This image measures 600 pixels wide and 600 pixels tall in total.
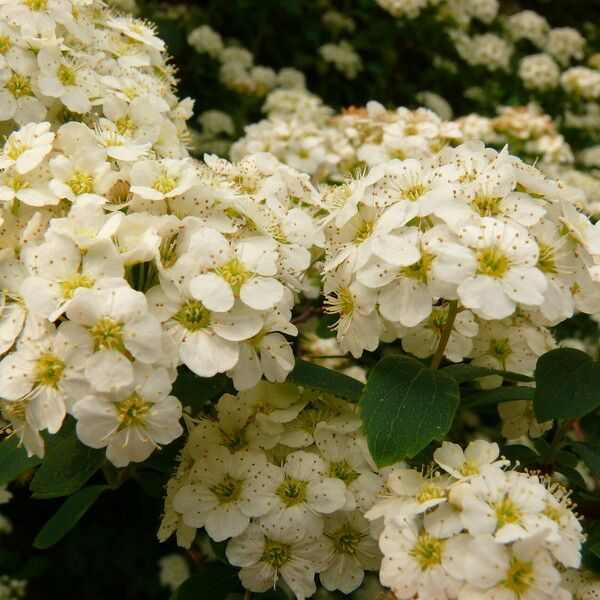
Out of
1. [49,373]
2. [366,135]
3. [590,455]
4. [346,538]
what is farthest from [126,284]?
[366,135]

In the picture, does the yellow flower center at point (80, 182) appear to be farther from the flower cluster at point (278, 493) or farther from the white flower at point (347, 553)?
the white flower at point (347, 553)

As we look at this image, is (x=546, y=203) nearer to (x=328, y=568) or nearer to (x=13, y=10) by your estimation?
(x=328, y=568)

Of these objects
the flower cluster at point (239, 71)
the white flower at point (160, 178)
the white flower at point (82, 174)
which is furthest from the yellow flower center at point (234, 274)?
the flower cluster at point (239, 71)

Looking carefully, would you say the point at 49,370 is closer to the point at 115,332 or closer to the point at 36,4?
the point at 115,332

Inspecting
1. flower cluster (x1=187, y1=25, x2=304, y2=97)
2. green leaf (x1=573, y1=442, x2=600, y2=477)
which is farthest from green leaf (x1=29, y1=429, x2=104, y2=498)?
flower cluster (x1=187, y1=25, x2=304, y2=97)

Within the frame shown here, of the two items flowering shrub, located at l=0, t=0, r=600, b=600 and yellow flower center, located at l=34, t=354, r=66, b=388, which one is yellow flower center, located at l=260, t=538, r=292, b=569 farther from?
yellow flower center, located at l=34, t=354, r=66, b=388

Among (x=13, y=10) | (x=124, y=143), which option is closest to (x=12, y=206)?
(x=124, y=143)
